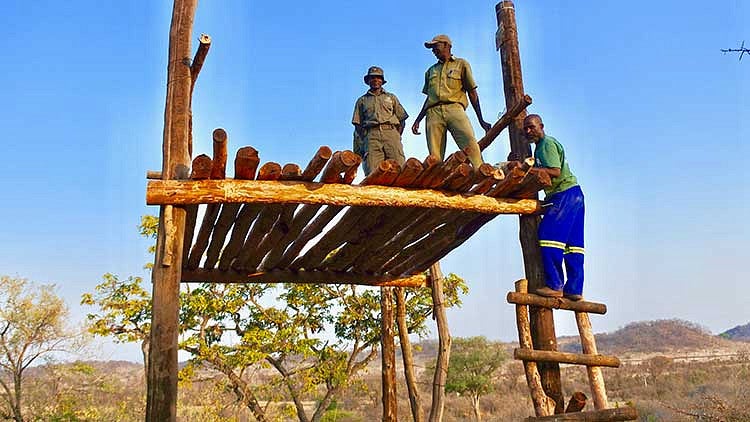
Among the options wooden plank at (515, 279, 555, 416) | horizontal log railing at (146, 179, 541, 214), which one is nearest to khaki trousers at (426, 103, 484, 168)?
horizontal log railing at (146, 179, 541, 214)

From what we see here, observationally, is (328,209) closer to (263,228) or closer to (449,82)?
(263,228)

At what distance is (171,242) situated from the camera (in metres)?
4.63

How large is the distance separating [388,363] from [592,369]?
12.7 feet

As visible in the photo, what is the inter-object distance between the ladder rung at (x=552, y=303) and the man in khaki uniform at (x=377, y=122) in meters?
2.35

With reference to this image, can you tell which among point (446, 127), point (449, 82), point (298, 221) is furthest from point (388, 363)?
point (298, 221)

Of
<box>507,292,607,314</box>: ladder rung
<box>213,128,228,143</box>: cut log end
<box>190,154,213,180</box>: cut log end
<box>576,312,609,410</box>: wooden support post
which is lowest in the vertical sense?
<box>576,312,609,410</box>: wooden support post

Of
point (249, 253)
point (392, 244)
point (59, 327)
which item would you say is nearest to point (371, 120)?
point (392, 244)

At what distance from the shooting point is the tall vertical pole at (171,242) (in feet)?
14.4

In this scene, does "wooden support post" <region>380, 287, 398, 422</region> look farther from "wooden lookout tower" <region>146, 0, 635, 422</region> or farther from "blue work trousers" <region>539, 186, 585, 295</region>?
"blue work trousers" <region>539, 186, 585, 295</region>

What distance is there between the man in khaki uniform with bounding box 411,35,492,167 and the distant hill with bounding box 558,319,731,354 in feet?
152

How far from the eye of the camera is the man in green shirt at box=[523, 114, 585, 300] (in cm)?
554

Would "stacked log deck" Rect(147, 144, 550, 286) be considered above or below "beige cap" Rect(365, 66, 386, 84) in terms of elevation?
below

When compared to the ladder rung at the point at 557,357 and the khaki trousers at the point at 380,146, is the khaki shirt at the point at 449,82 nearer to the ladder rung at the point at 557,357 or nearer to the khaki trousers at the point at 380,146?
the khaki trousers at the point at 380,146

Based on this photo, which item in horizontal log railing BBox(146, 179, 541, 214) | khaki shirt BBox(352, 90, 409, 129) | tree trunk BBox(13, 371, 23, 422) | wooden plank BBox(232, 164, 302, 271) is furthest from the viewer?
tree trunk BBox(13, 371, 23, 422)
